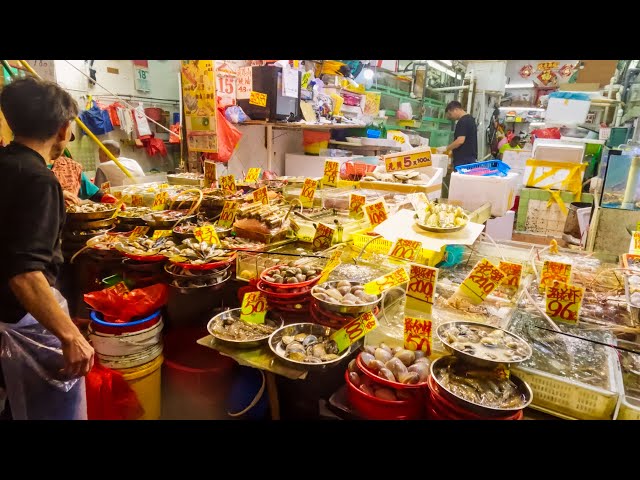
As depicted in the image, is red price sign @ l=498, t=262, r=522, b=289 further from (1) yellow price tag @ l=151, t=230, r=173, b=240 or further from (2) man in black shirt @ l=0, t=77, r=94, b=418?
(1) yellow price tag @ l=151, t=230, r=173, b=240

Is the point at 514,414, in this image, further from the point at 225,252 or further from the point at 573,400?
the point at 225,252

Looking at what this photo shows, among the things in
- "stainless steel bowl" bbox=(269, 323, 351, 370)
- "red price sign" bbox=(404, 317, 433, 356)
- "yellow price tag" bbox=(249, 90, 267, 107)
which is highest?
"yellow price tag" bbox=(249, 90, 267, 107)

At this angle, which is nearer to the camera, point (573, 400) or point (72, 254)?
point (573, 400)

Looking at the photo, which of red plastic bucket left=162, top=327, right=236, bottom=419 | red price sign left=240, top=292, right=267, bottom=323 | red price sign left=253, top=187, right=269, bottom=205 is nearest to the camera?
red price sign left=240, top=292, right=267, bottom=323

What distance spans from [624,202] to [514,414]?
3539 mm

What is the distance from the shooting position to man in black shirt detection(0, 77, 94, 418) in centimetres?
174

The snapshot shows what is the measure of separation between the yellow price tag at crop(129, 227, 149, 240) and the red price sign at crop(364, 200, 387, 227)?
1797mm

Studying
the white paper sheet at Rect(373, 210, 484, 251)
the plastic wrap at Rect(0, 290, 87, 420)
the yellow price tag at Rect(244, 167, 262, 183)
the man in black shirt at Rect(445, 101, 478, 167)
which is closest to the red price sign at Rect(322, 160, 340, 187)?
the yellow price tag at Rect(244, 167, 262, 183)

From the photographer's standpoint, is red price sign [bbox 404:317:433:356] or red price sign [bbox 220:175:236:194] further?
red price sign [bbox 220:175:236:194]

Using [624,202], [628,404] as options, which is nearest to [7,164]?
[628,404]

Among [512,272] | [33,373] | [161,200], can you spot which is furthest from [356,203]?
[33,373]

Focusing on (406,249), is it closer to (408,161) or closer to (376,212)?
(376,212)

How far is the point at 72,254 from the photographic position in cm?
329

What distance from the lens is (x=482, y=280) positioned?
6.91 feet
